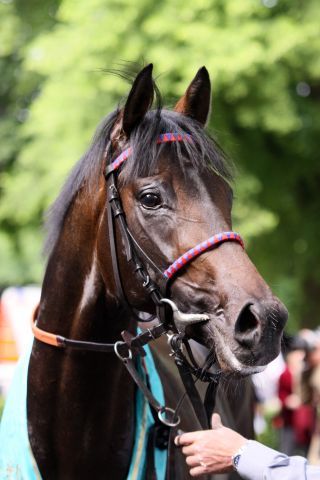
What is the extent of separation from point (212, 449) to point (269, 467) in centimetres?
20

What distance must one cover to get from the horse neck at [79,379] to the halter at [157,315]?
0.27 ft

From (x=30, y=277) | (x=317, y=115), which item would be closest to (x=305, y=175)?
(x=317, y=115)

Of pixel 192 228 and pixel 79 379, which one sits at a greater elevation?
pixel 192 228

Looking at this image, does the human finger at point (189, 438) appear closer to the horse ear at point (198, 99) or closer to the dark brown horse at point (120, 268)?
the dark brown horse at point (120, 268)

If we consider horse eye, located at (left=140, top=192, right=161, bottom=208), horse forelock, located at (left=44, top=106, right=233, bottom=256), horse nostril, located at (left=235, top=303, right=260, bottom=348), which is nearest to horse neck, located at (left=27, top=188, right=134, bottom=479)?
horse forelock, located at (left=44, top=106, right=233, bottom=256)

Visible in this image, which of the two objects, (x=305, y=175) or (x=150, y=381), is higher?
(x=305, y=175)

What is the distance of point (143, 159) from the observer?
2.71 m

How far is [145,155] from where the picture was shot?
271 centimetres

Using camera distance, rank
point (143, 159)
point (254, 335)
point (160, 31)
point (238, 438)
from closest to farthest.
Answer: point (254, 335), point (238, 438), point (143, 159), point (160, 31)

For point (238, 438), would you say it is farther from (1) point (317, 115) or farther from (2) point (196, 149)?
(1) point (317, 115)

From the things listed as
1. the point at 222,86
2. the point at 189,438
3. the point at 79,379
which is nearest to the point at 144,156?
the point at 79,379

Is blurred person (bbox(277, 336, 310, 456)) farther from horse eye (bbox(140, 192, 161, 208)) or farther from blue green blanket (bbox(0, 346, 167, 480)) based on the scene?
horse eye (bbox(140, 192, 161, 208))

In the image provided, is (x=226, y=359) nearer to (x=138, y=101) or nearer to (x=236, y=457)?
(x=236, y=457)

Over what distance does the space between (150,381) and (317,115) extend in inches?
324
